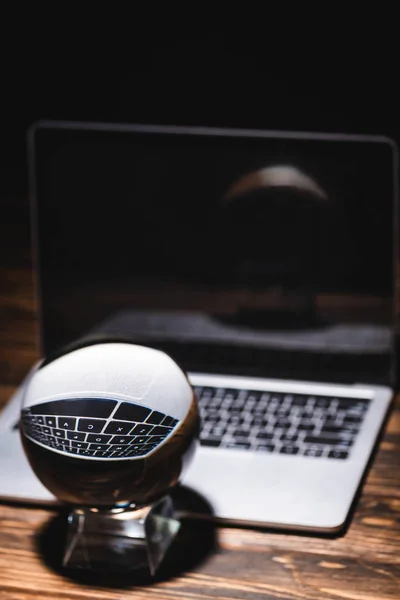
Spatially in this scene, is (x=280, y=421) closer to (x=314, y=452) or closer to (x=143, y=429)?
(x=314, y=452)

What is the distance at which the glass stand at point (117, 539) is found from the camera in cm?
77

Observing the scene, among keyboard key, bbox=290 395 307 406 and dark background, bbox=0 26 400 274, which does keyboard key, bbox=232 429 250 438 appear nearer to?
keyboard key, bbox=290 395 307 406

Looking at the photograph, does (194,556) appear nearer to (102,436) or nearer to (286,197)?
(102,436)

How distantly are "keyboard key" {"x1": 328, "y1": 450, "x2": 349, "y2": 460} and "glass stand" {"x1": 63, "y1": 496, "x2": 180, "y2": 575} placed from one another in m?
0.18

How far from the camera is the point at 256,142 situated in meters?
1.03

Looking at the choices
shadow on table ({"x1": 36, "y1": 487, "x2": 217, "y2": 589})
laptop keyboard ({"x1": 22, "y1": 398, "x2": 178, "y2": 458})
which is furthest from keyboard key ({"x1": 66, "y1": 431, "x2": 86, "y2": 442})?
shadow on table ({"x1": 36, "y1": 487, "x2": 217, "y2": 589})

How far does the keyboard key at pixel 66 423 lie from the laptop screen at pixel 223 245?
282mm

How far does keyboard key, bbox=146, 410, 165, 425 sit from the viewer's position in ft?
2.38

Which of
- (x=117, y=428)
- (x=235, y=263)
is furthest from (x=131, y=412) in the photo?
(x=235, y=263)

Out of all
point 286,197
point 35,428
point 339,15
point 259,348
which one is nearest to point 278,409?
point 259,348

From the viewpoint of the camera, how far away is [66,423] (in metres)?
0.72

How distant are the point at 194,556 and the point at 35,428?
0.54 feet

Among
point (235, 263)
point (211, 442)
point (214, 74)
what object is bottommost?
point (211, 442)

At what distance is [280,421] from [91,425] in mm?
300
